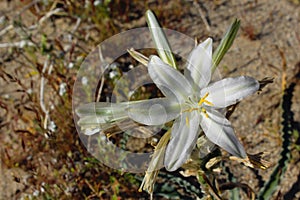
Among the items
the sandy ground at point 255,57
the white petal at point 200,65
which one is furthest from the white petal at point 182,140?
the sandy ground at point 255,57

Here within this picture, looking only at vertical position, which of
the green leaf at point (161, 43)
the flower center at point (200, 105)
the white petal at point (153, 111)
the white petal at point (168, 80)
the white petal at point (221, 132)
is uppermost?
the green leaf at point (161, 43)

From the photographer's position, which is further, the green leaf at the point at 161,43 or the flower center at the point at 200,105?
the green leaf at the point at 161,43

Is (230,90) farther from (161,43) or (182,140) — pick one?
(161,43)

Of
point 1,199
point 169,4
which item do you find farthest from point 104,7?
point 1,199

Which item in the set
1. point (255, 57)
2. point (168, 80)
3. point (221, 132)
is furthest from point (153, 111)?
point (255, 57)

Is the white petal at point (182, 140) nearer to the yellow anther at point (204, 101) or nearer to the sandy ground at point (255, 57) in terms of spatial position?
the yellow anther at point (204, 101)

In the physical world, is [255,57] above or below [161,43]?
below
